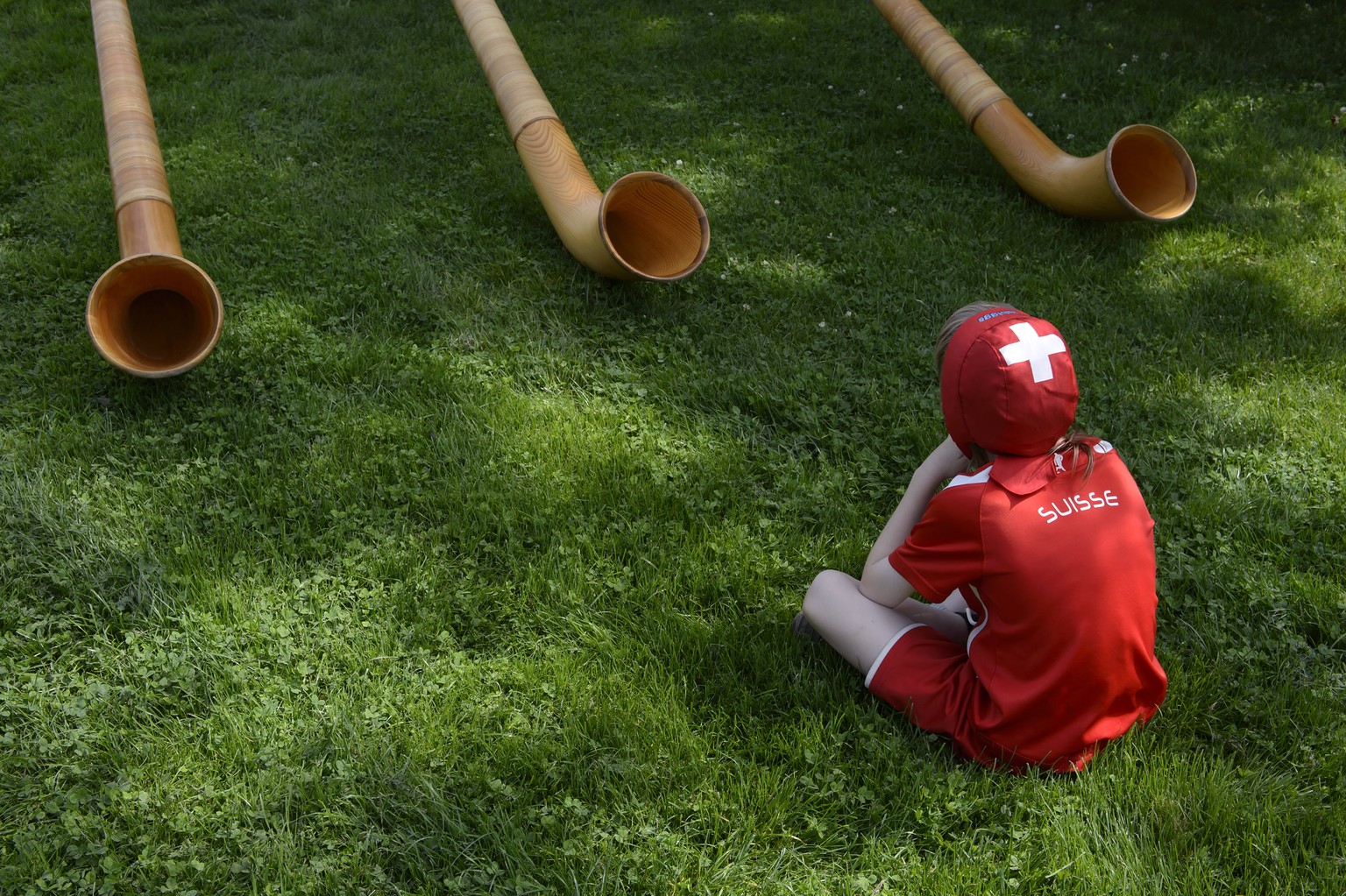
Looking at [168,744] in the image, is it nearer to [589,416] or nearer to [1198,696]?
[589,416]

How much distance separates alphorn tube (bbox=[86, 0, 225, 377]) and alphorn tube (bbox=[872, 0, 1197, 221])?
3.65 meters

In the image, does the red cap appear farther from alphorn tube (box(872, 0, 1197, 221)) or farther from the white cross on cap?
alphorn tube (box(872, 0, 1197, 221))

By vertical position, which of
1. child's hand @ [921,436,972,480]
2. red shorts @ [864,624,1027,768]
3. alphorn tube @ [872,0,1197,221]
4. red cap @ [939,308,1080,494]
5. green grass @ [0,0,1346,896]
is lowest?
green grass @ [0,0,1346,896]

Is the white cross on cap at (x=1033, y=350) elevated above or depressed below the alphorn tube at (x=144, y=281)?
above

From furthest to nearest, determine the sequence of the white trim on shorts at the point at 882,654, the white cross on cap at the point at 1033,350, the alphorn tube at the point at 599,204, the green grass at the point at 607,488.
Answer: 1. the alphorn tube at the point at 599,204
2. the white trim on shorts at the point at 882,654
3. the green grass at the point at 607,488
4. the white cross on cap at the point at 1033,350

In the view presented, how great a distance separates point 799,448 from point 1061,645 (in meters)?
1.45

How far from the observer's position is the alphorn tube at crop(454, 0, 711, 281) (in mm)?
4047

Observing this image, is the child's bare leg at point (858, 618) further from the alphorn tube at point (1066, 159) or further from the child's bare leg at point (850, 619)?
the alphorn tube at point (1066, 159)

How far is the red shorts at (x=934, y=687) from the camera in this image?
2365 millimetres

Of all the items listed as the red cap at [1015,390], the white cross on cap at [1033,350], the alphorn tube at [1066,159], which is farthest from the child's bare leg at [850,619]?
the alphorn tube at [1066,159]

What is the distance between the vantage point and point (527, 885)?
212 centimetres

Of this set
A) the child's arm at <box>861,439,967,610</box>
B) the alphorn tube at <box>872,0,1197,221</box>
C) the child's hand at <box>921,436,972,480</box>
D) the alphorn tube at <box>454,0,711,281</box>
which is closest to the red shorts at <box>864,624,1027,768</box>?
the child's arm at <box>861,439,967,610</box>

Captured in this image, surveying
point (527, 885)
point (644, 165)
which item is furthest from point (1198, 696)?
point (644, 165)

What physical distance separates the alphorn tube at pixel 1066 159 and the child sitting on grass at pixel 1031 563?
253 cm
